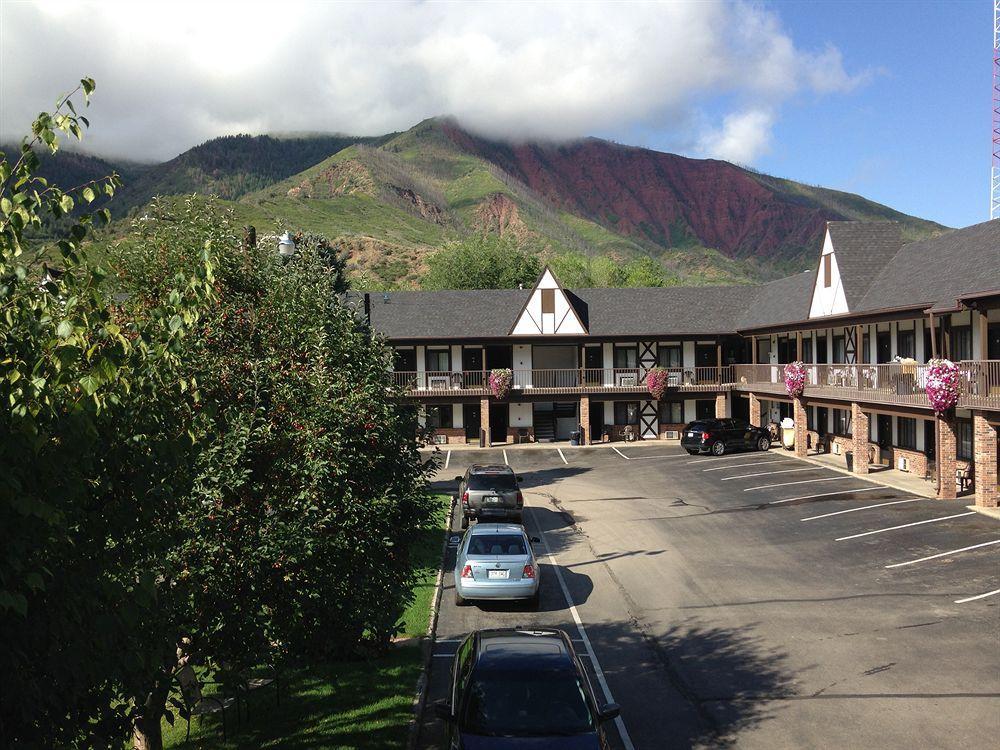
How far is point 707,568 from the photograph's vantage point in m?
18.4

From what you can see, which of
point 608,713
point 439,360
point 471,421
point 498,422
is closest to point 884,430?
point 498,422

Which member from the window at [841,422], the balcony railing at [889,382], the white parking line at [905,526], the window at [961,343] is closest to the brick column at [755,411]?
the balcony railing at [889,382]

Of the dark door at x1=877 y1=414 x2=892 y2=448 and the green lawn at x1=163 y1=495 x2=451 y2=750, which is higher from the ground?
the dark door at x1=877 y1=414 x2=892 y2=448

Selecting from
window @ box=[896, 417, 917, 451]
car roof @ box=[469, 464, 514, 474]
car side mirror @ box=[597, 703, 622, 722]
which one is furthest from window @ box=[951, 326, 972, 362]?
car side mirror @ box=[597, 703, 622, 722]

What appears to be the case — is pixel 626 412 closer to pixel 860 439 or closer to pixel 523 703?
pixel 860 439

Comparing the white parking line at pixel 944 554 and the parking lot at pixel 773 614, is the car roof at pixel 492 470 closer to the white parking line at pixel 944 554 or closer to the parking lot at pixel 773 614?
the parking lot at pixel 773 614

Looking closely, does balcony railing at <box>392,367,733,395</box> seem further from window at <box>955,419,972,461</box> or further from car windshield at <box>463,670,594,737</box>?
car windshield at <box>463,670,594,737</box>

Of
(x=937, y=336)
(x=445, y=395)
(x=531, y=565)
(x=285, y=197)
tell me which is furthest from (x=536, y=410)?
(x=285, y=197)

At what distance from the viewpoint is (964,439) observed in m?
27.1

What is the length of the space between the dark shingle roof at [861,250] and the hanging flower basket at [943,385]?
386 inches

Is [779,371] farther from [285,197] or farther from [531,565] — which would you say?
[285,197]

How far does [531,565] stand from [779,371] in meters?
27.2

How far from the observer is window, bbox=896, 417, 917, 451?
2963 centimetres

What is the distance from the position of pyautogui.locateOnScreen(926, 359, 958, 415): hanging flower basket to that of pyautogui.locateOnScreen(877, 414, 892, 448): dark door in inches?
335
